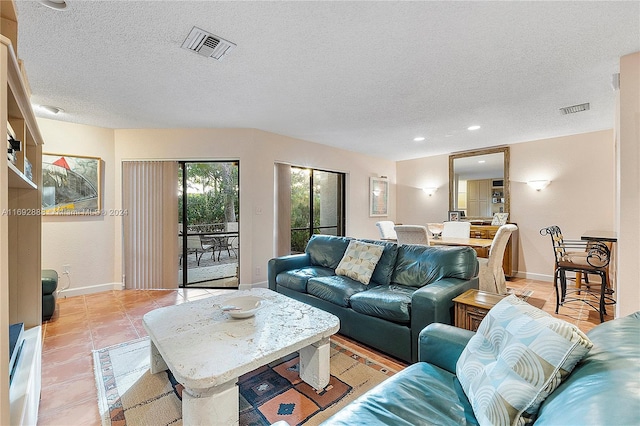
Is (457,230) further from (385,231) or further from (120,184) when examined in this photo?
A: (120,184)

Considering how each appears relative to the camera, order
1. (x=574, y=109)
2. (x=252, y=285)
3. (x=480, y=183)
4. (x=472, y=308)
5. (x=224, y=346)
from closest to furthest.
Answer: (x=224, y=346), (x=472, y=308), (x=574, y=109), (x=252, y=285), (x=480, y=183)

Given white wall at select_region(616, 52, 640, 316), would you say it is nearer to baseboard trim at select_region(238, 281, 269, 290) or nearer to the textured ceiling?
the textured ceiling

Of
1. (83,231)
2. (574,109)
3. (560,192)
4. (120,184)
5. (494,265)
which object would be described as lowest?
(494,265)

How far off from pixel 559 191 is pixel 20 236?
21.4 ft

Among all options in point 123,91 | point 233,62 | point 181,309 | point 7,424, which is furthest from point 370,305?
point 123,91

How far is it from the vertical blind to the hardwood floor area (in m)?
0.24

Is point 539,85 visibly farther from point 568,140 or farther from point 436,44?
point 568,140

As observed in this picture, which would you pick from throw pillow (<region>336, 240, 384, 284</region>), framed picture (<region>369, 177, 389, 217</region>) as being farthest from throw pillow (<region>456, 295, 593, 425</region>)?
framed picture (<region>369, 177, 389, 217</region>)

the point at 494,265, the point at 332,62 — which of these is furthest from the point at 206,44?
the point at 494,265

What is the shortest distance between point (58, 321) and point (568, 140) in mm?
7444

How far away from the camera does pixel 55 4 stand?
165 centimetres

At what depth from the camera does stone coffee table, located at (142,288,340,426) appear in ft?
4.34

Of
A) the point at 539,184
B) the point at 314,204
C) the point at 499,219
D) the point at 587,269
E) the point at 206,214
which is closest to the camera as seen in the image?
the point at 587,269

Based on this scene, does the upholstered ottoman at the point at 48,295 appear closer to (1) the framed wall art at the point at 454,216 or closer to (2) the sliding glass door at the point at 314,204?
(2) the sliding glass door at the point at 314,204
